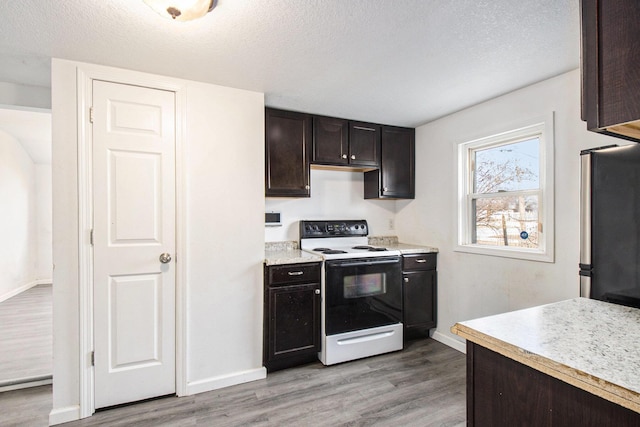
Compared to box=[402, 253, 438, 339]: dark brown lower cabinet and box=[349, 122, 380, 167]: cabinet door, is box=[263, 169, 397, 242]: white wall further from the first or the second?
box=[402, 253, 438, 339]: dark brown lower cabinet

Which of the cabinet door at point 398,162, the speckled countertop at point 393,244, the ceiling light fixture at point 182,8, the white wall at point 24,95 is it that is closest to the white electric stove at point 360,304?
the speckled countertop at point 393,244

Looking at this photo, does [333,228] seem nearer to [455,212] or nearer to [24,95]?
[455,212]

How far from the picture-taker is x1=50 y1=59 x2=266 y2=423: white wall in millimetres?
1969

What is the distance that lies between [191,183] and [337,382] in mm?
1869

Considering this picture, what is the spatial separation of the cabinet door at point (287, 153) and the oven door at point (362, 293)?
0.77 meters

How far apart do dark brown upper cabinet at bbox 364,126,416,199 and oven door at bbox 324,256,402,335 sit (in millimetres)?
772

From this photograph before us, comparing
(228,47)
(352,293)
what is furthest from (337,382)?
(228,47)

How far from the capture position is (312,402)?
7.08 feet

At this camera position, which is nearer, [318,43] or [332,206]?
[318,43]

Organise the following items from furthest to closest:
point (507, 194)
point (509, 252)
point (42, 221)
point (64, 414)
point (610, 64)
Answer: point (42, 221) < point (507, 194) < point (509, 252) < point (64, 414) < point (610, 64)

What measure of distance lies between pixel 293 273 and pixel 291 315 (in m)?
0.34

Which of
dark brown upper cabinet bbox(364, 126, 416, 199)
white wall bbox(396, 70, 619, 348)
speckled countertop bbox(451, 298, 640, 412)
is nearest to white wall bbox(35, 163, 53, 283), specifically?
dark brown upper cabinet bbox(364, 126, 416, 199)

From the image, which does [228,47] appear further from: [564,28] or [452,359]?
[452,359]

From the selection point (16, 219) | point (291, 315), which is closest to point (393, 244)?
point (291, 315)
